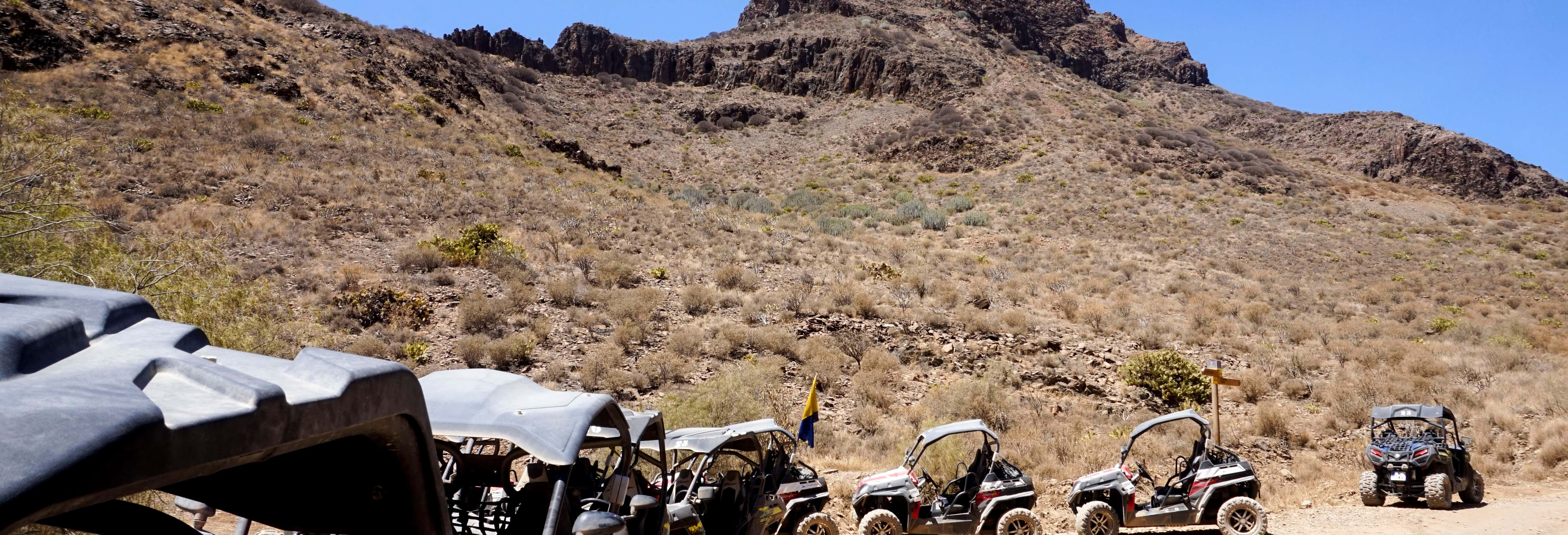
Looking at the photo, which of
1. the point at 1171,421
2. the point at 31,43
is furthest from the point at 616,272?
the point at 31,43

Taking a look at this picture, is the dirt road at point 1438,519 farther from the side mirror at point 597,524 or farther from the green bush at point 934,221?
the green bush at point 934,221

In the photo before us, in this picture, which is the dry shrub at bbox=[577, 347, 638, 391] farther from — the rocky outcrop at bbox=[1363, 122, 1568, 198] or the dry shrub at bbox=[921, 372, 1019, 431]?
the rocky outcrop at bbox=[1363, 122, 1568, 198]

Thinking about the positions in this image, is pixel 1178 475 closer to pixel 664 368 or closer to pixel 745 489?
pixel 745 489

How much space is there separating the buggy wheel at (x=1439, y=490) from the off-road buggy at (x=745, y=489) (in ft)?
28.9

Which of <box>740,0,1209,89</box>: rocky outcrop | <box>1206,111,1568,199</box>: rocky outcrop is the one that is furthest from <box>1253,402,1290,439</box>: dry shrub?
<box>740,0,1209,89</box>: rocky outcrop

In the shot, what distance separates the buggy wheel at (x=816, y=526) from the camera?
28.8 ft

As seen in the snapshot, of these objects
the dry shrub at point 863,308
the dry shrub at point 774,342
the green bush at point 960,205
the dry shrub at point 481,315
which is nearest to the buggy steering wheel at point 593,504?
the dry shrub at point 774,342

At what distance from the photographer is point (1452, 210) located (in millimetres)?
42500

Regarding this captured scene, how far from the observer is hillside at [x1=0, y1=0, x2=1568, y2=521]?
14633mm

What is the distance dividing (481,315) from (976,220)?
24.8m

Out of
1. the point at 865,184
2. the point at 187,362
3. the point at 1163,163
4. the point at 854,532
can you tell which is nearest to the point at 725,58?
the point at 865,184

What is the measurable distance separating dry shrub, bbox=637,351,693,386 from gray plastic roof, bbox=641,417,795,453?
730cm

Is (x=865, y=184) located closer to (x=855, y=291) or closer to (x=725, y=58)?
(x=855, y=291)

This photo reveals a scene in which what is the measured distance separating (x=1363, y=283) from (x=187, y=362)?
3399 centimetres
